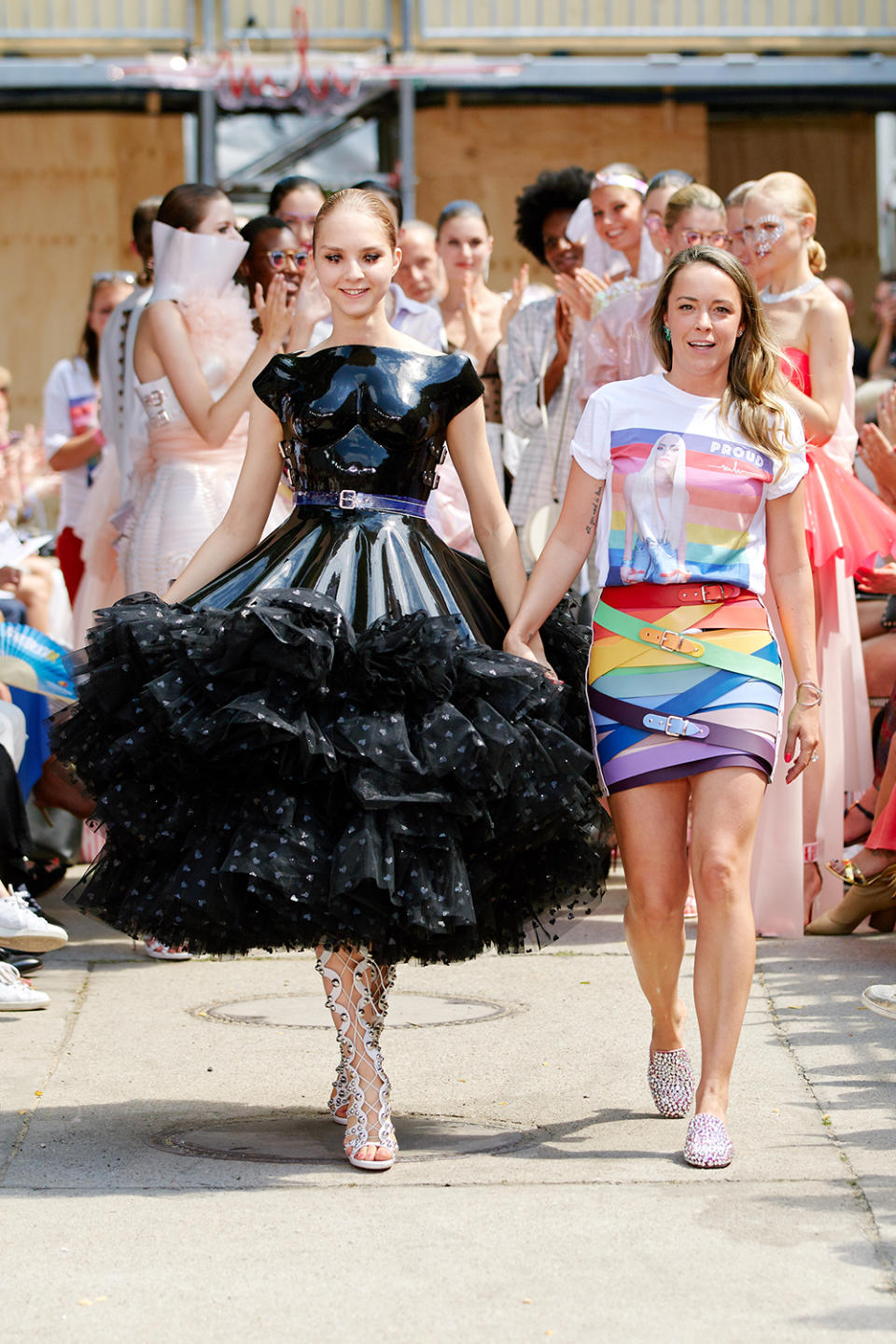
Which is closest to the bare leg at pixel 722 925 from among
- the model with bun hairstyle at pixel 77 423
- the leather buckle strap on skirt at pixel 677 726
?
the leather buckle strap on skirt at pixel 677 726

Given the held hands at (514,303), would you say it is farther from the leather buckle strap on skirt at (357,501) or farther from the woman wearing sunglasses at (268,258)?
the leather buckle strap on skirt at (357,501)

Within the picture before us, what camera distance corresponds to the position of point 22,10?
14.4 meters

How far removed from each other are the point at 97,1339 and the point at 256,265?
4.73 meters

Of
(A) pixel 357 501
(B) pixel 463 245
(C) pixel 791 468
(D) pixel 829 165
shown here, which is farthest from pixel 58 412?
(D) pixel 829 165

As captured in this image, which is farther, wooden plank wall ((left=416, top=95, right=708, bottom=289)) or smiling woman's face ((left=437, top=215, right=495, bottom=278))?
wooden plank wall ((left=416, top=95, right=708, bottom=289))

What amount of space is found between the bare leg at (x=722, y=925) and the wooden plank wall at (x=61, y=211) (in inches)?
450

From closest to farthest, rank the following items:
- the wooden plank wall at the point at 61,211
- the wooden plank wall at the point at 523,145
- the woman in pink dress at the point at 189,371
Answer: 1. the woman in pink dress at the point at 189,371
2. the wooden plank wall at the point at 523,145
3. the wooden plank wall at the point at 61,211

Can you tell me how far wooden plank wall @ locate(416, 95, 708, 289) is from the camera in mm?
14828

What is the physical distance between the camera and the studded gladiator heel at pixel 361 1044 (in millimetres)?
4340

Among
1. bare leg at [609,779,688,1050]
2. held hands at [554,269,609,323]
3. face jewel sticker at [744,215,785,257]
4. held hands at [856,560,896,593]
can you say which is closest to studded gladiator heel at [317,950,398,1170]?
bare leg at [609,779,688,1050]

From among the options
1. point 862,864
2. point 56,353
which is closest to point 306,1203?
point 862,864

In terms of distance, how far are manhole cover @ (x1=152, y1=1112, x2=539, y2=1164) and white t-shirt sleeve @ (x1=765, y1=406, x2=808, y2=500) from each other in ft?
5.36

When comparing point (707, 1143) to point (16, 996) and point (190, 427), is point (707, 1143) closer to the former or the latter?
point (16, 996)

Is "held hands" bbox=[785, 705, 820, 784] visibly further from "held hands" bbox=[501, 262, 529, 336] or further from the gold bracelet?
"held hands" bbox=[501, 262, 529, 336]
